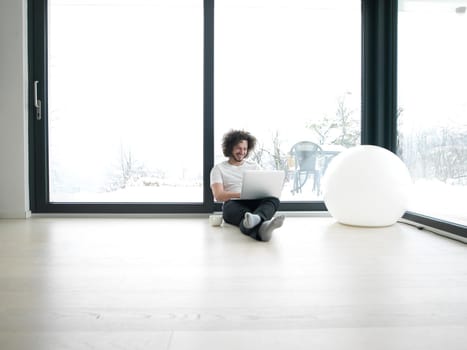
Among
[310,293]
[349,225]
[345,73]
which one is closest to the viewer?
[310,293]

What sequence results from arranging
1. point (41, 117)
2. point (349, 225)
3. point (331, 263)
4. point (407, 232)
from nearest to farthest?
point (331, 263)
point (407, 232)
point (349, 225)
point (41, 117)

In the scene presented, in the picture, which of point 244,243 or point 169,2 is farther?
point 169,2

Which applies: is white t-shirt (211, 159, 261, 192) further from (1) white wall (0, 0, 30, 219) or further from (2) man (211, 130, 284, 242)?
(1) white wall (0, 0, 30, 219)

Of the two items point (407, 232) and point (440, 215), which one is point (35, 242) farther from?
point (440, 215)

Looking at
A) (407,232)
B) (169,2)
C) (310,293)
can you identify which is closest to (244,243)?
(310,293)

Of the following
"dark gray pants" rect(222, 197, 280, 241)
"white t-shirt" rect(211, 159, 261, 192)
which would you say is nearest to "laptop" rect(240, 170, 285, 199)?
"dark gray pants" rect(222, 197, 280, 241)

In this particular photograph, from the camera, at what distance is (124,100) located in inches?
154

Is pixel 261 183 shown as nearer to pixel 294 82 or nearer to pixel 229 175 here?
pixel 229 175

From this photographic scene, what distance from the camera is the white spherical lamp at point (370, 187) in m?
3.05

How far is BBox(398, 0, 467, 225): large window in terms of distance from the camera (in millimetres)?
2852

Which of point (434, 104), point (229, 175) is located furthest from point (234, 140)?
point (434, 104)

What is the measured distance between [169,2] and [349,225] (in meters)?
2.72

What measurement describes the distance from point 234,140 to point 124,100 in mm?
1269

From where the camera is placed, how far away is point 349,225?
330 cm
